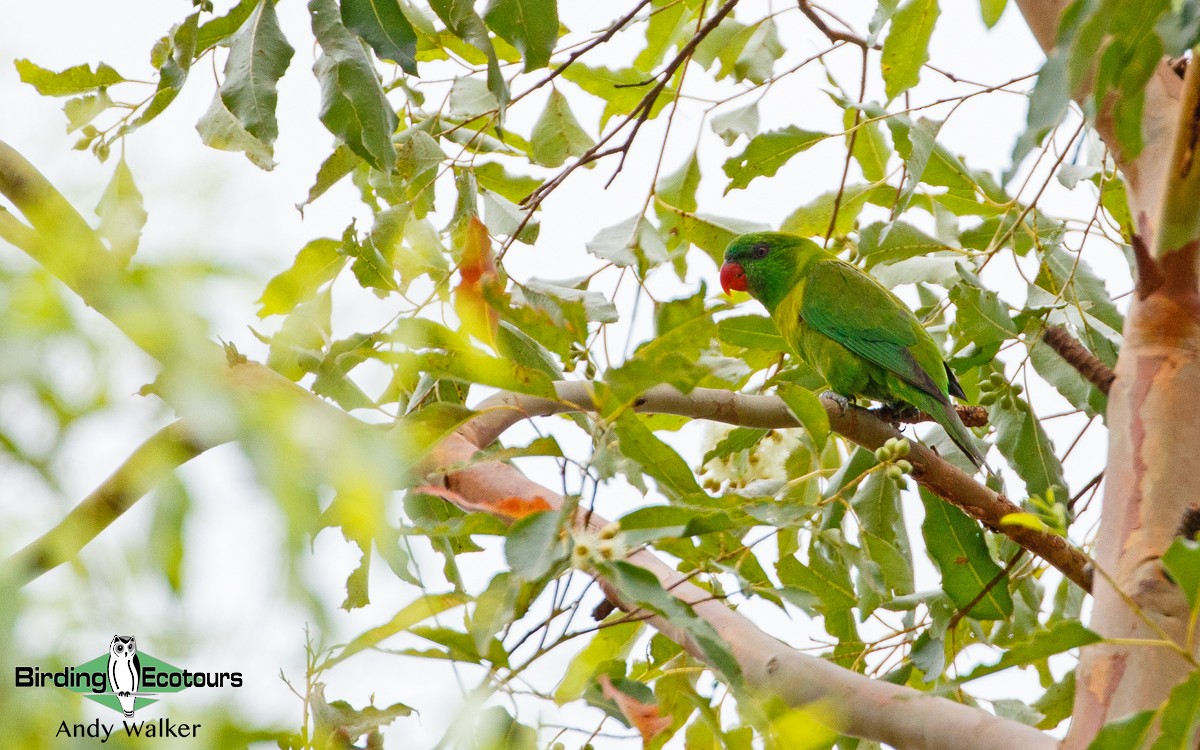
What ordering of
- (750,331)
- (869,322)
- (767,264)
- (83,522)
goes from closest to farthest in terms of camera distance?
(83,522), (750,331), (869,322), (767,264)

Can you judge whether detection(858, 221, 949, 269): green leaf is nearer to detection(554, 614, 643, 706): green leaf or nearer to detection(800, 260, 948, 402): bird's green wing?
detection(800, 260, 948, 402): bird's green wing

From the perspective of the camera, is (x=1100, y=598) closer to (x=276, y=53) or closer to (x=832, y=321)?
(x=276, y=53)

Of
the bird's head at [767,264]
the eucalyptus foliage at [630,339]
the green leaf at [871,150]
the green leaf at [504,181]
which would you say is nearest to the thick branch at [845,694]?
the eucalyptus foliage at [630,339]

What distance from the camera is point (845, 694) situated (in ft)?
4.04

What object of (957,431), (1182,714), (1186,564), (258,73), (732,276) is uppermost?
(732,276)

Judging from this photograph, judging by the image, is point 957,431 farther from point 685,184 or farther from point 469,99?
point 469,99

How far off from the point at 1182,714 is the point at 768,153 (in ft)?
4.79

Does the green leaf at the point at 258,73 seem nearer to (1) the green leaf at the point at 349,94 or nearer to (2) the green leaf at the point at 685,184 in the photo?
(1) the green leaf at the point at 349,94

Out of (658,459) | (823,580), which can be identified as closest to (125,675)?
(658,459)

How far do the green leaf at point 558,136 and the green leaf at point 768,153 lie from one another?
339mm

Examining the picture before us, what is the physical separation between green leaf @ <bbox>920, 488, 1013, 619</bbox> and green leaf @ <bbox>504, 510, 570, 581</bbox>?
999mm

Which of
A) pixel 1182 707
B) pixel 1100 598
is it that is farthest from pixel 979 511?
pixel 1182 707

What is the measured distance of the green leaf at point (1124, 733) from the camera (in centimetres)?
90

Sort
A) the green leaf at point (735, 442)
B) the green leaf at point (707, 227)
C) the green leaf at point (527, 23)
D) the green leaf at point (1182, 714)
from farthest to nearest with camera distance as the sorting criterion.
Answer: the green leaf at point (707, 227), the green leaf at point (735, 442), the green leaf at point (527, 23), the green leaf at point (1182, 714)
